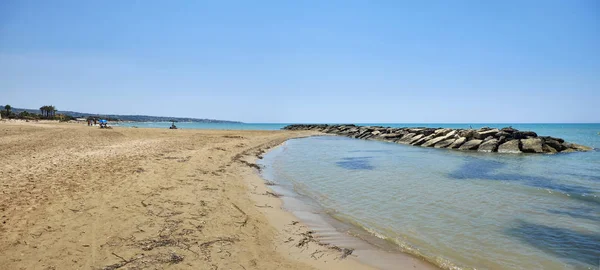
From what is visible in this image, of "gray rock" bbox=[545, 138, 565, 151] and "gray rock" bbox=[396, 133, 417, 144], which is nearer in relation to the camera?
"gray rock" bbox=[545, 138, 565, 151]

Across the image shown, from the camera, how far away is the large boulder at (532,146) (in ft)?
76.2

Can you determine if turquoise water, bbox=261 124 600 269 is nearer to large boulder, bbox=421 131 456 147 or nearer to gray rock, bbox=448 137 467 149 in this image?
gray rock, bbox=448 137 467 149

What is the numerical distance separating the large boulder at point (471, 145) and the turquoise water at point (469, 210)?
10878mm

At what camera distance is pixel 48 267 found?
3.68 m

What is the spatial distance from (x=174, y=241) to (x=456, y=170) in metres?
14.2

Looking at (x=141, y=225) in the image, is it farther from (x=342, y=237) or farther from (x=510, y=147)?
(x=510, y=147)

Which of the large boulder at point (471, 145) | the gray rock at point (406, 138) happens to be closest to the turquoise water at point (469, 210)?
the large boulder at point (471, 145)

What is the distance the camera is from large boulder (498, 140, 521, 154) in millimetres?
23391

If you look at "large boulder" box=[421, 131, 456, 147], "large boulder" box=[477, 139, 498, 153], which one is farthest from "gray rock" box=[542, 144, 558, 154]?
"large boulder" box=[421, 131, 456, 147]

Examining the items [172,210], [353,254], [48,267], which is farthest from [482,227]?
[48,267]

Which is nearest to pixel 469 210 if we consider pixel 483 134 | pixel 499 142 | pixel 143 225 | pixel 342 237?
pixel 342 237

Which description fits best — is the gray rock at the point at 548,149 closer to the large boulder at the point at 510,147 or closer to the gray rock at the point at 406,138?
the large boulder at the point at 510,147

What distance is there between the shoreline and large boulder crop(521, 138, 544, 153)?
79.5 feet

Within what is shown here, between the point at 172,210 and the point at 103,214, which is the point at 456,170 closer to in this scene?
the point at 172,210
